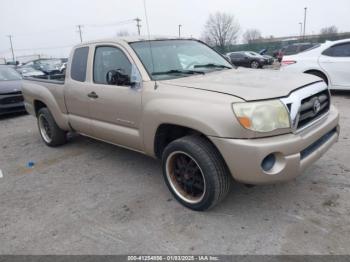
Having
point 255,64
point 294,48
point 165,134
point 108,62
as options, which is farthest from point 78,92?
point 255,64

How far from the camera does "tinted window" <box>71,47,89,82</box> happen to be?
174 inches

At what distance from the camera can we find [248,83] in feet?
10.2

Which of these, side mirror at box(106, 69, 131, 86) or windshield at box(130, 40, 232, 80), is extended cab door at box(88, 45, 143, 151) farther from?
windshield at box(130, 40, 232, 80)

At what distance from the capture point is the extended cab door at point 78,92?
172 inches

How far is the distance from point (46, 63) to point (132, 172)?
965 inches

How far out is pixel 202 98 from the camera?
114 inches

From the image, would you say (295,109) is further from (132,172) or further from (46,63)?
(46,63)

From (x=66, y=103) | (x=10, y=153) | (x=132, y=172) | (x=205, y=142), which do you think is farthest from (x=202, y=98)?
(x=10, y=153)

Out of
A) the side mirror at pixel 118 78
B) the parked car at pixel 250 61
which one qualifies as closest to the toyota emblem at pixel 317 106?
the side mirror at pixel 118 78

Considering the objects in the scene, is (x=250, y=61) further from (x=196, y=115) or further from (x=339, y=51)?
(x=196, y=115)

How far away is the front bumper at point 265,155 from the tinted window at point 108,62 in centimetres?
159

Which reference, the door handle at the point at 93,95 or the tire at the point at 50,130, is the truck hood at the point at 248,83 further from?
the tire at the point at 50,130

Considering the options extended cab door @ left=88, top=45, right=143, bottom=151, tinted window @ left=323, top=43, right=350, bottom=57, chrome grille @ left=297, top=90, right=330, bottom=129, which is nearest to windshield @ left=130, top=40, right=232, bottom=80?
extended cab door @ left=88, top=45, right=143, bottom=151

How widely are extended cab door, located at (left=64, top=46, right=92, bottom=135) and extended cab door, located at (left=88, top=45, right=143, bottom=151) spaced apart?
17 cm
